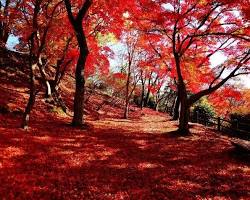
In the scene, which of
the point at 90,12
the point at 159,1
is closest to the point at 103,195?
the point at 159,1

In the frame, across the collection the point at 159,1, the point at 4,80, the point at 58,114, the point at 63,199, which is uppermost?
the point at 159,1

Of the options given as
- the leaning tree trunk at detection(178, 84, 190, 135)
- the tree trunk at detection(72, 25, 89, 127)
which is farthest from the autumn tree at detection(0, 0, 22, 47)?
the leaning tree trunk at detection(178, 84, 190, 135)

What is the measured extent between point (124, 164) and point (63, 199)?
16.2 feet

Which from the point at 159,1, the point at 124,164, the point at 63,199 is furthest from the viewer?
the point at 159,1

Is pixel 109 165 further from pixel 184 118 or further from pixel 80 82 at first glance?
pixel 184 118

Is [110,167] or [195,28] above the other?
[195,28]

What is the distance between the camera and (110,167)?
1288cm

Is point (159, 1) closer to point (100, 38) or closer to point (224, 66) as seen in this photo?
point (224, 66)

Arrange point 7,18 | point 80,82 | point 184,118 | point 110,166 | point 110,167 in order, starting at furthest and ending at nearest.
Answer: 1. point 7,18
2. point 184,118
3. point 80,82
4. point 110,166
5. point 110,167

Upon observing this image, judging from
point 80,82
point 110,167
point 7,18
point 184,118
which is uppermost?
point 7,18

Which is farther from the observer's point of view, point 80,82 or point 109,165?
point 80,82

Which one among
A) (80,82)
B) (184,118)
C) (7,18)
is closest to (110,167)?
(80,82)

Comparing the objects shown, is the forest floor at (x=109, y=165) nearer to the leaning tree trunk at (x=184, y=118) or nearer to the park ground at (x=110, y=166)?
the park ground at (x=110, y=166)

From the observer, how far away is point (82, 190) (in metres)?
9.86
